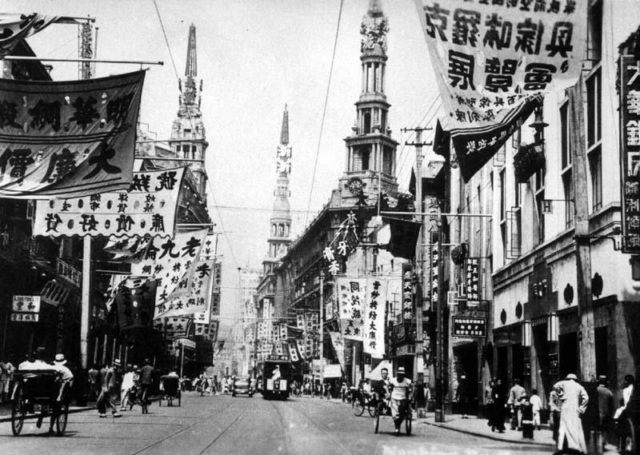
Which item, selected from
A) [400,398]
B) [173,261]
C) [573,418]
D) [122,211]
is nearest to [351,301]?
[173,261]

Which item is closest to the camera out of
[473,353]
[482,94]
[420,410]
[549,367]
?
[482,94]

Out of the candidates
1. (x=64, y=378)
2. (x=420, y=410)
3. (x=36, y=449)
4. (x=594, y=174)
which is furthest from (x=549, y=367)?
(x=36, y=449)

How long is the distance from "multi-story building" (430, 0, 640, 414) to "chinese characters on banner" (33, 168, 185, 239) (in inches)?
451

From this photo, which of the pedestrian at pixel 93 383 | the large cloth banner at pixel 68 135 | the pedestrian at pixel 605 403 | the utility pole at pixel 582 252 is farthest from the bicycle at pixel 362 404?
the large cloth banner at pixel 68 135

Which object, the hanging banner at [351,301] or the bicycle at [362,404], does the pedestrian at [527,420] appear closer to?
the bicycle at [362,404]

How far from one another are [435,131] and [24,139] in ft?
111

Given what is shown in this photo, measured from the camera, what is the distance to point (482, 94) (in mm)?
14133

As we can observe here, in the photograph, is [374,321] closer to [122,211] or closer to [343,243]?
[122,211]

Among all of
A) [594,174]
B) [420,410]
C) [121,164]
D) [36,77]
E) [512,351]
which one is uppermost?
[36,77]

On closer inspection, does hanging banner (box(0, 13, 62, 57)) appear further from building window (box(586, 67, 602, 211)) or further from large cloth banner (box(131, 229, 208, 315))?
large cloth banner (box(131, 229, 208, 315))

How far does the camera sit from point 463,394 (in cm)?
4016

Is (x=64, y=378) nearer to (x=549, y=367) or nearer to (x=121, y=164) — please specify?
(x=121, y=164)

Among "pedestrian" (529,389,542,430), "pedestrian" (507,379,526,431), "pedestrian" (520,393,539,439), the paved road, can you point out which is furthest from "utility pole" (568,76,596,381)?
"pedestrian" (529,389,542,430)

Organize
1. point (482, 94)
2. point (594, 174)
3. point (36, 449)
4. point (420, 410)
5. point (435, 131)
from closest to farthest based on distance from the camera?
point (482, 94) → point (36, 449) → point (594, 174) → point (420, 410) → point (435, 131)
